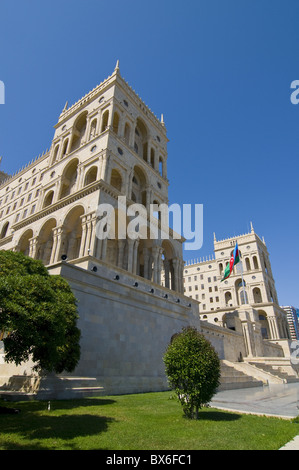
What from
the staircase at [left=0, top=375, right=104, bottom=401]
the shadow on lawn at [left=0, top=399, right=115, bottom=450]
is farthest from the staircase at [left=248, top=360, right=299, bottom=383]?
the shadow on lawn at [left=0, top=399, right=115, bottom=450]

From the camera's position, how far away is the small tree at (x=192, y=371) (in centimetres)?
909

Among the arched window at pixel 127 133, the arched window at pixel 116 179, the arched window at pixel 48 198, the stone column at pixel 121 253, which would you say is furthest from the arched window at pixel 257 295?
the arched window at pixel 48 198

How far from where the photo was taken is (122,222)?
26.7 m

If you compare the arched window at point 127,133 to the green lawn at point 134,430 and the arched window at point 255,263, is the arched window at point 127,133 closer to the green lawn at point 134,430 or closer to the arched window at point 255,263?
the green lawn at point 134,430

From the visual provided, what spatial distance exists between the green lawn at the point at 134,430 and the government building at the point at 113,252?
13.9 ft

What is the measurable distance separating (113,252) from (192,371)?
2082cm

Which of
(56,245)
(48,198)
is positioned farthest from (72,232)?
(48,198)

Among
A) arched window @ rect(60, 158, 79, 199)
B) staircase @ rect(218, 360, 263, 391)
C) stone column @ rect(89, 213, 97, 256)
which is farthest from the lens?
arched window @ rect(60, 158, 79, 199)

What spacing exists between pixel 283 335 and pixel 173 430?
214 ft

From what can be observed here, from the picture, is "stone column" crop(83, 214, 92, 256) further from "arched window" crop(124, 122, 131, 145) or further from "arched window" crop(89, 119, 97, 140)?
"arched window" crop(124, 122, 131, 145)

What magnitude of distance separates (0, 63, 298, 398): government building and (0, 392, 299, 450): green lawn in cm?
425

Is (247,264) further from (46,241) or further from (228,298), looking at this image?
(46,241)

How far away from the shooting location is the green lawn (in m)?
5.95
